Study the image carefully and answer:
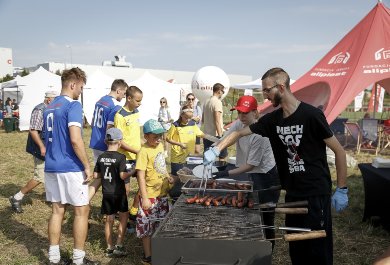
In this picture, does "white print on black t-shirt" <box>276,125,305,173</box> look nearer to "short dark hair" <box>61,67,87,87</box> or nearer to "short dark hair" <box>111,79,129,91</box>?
"short dark hair" <box>61,67,87,87</box>

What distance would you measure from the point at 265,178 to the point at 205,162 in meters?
0.82

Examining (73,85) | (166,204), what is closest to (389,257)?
(166,204)

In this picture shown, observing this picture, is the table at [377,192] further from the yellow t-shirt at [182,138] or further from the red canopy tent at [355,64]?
the red canopy tent at [355,64]

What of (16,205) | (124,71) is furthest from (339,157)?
(124,71)

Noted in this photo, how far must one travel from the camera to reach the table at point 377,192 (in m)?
4.41

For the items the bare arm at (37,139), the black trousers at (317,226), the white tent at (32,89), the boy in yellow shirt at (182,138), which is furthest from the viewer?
the white tent at (32,89)

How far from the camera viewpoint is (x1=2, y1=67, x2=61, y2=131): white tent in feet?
55.2

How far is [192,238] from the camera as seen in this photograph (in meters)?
2.05

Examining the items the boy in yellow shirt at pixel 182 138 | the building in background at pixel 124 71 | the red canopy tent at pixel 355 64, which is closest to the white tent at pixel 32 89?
the red canopy tent at pixel 355 64

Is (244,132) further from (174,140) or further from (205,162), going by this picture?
(174,140)

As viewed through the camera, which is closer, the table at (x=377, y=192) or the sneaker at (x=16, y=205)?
the table at (x=377, y=192)

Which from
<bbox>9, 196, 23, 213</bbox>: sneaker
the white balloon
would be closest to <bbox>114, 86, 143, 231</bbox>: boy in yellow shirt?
→ <bbox>9, 196, 23, 213</bbox>: sneaker

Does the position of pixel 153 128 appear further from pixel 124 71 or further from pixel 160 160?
pixel 124 71

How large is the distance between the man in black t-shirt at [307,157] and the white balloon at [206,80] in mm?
7510
